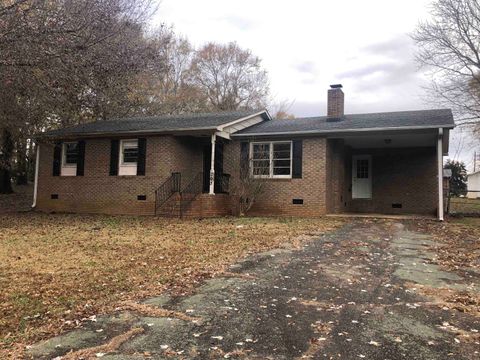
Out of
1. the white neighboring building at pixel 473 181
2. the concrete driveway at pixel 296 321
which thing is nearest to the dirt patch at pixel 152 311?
the concrete driveway at pixel 296 321

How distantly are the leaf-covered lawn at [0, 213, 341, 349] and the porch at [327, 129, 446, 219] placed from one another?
3.92 m

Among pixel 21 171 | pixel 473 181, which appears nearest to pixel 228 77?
pixel 21 171

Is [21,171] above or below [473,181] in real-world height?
below

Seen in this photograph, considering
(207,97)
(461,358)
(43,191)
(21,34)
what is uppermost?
(207,97)

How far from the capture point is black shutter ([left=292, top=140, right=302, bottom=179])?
14.9 m

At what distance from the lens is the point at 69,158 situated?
17531mm

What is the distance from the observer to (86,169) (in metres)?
17.0

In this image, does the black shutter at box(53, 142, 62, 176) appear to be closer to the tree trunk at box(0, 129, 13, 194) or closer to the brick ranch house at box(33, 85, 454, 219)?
the brick ranch house at box(33, 85, 454, 219)

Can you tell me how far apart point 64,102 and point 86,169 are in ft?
13.3

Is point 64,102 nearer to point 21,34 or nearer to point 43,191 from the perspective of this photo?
point 21,34

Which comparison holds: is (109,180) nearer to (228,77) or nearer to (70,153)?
(70,153)

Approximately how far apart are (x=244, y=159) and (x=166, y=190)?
3.05 metres

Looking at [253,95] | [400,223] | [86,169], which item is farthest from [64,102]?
[253,95]

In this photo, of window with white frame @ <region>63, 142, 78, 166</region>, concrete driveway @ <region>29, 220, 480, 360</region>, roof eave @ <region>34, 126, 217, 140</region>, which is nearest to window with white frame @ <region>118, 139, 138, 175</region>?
roof eave @ <region>34, 126, 217, 140</region>
